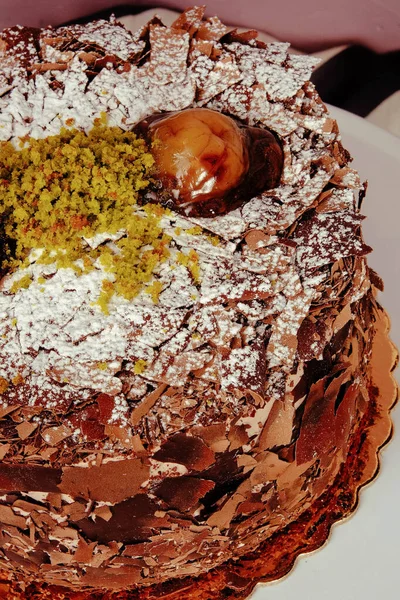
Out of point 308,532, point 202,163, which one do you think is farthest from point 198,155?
point 308,532

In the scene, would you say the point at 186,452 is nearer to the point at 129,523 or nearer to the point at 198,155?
the point at 129,523

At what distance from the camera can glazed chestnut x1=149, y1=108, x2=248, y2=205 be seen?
1.26m

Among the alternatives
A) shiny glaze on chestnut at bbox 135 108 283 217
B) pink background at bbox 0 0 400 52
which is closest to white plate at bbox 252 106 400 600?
shiny glaze on chestnut at bbox 135 108 283 217

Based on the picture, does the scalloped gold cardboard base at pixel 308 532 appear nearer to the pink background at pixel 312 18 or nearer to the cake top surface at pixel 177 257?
the cake top surface at pixel 177 257

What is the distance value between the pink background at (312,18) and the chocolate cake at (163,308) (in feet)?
5.18

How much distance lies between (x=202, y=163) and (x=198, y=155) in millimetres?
16

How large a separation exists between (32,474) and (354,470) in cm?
84

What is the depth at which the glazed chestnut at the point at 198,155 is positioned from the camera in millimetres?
1264

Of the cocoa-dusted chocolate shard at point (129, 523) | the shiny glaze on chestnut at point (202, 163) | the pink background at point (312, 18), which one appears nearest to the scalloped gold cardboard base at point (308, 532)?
the cocoa-dusted chocolate shard at point (129, 523)

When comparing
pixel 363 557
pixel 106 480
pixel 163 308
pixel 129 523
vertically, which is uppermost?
pixel 163 308

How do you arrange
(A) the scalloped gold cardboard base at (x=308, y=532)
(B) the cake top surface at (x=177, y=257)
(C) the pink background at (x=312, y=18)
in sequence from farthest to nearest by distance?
(C) the pink background at (x=312, y=18) < (A) the scalloped gold cardboard base at (x=308, y=532) < (B) the cake top surface at (x=177, y=257)

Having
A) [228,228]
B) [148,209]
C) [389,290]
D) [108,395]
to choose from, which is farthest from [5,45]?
[389,290]

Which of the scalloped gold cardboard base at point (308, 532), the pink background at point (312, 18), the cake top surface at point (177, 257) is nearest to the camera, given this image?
the cake top surface at point (177, 257)

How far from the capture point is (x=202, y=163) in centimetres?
126
